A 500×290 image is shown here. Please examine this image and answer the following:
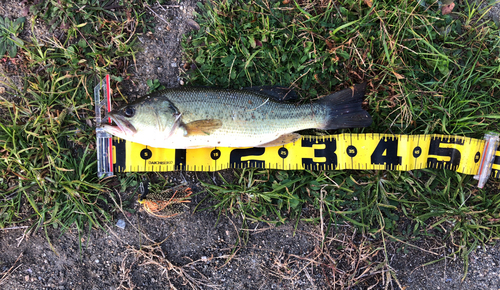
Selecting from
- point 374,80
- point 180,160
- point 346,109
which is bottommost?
point 180,160

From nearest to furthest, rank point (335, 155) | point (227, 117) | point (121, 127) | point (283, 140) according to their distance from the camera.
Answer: point (121, 127)
point (227, 117)
point (283, 140)
point (335, 155)

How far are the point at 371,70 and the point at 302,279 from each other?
3.11m

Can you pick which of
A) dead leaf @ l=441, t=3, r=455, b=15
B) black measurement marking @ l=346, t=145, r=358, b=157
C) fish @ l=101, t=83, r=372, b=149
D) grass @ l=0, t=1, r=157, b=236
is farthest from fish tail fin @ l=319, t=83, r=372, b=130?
grass @ l=0, t=1, r=157, b=236

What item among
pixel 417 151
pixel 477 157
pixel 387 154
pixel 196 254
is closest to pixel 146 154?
pixel 196 254

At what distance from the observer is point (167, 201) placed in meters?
3.88

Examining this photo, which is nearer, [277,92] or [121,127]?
[121,127]

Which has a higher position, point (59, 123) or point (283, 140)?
point (59, 123)

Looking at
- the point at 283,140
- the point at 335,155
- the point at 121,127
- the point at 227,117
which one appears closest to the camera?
the point at 121,127

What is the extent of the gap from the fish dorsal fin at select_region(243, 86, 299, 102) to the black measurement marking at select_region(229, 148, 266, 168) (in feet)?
2.47

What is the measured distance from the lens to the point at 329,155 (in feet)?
12.9

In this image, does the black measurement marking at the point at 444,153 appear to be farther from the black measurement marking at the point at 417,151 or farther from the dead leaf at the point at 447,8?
the dead leaf at the point at 447,8

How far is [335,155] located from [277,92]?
47.2 inches

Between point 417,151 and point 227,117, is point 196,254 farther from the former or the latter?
point 417,151

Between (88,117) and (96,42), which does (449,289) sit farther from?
(96,42)
